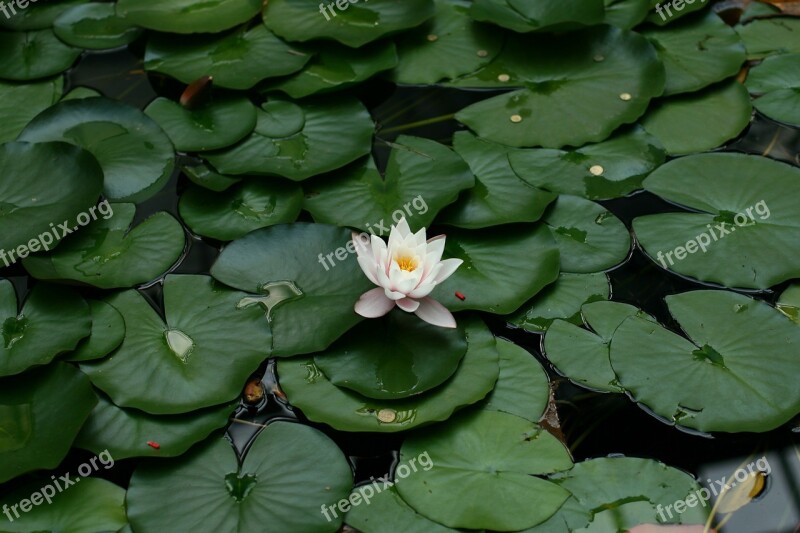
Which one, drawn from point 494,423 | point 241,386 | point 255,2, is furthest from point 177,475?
point 255,2

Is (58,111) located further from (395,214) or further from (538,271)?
(538,271)

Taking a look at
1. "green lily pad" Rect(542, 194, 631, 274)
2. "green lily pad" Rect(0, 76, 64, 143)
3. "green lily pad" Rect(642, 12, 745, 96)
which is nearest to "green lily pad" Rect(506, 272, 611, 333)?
"green lily pad" Rect(542, 194, 631, 274)

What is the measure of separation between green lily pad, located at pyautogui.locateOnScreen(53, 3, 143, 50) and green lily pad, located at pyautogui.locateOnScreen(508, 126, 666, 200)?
1627 millimetres

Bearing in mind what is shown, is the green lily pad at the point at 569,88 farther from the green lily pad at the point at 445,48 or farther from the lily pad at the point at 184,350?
the lily pad at the point at 184,350

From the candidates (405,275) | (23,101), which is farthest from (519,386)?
(23,101)

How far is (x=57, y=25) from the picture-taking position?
3156 millimetres

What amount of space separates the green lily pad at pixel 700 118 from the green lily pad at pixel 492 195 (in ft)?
1.84

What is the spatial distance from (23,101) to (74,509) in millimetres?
1658

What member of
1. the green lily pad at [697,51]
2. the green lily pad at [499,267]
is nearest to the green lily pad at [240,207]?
the green lily pad at [499,267]

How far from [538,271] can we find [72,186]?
4.71 feet

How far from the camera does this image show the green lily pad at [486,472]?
6.24 ft

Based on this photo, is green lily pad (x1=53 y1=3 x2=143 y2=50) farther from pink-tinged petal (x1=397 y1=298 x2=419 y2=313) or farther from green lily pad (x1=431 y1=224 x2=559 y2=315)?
pink-tinged petal (x1=397 y1=298 x2=419 y2=313)

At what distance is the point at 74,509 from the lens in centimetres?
194

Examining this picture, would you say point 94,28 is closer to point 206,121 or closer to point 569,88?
point 206,121
